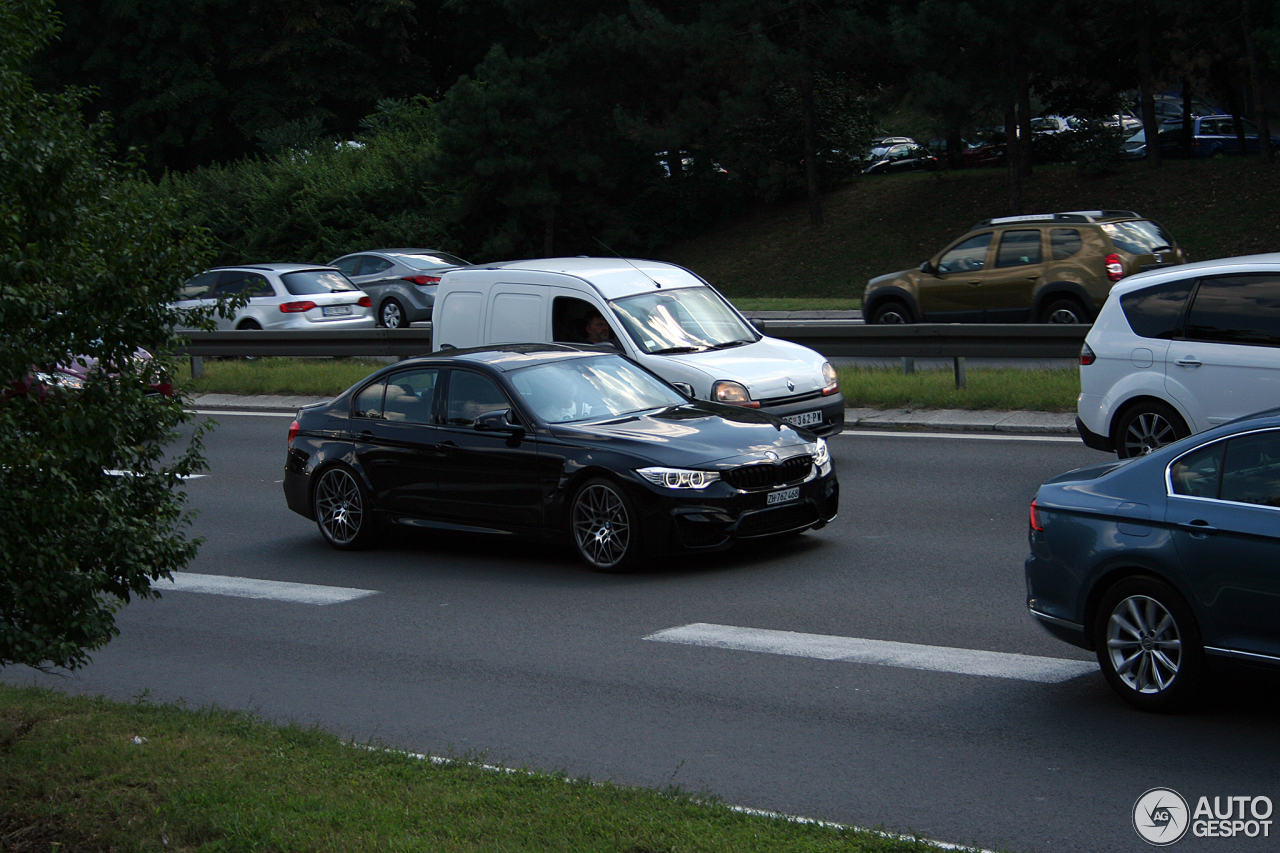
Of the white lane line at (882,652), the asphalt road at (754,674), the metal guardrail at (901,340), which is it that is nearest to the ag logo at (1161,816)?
the asphalt road at (754,674)

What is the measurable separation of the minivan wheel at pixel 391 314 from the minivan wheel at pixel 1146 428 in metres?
19.5

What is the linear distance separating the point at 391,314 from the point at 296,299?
4.46 meters

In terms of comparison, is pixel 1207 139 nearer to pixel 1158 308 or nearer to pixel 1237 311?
pixel 1158 308

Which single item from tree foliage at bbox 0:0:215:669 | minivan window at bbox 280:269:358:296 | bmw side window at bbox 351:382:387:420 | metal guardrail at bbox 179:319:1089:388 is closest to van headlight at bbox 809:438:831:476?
bmw side window at bbox 351:382:387:420

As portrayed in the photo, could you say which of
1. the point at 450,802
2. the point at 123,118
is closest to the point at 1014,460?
the point at 450,802

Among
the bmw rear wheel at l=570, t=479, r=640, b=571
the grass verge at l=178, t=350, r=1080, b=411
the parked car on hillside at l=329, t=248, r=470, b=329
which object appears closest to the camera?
the bmw rear wheel at l=570, t=479, r=640, b=571

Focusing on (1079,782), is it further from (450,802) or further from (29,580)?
(29,580)

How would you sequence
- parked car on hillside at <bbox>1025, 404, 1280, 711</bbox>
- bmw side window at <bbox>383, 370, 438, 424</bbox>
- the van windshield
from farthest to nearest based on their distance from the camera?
the van windshield < bmw side window at <bbox>383, 370, 438, 424</bbox> < parked car on hillside at <bbox>1025, 404, 1280, 711</bbox>

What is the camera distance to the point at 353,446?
11.1m

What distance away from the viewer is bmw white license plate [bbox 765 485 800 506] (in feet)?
31.3

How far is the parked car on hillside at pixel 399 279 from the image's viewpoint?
28.3 m

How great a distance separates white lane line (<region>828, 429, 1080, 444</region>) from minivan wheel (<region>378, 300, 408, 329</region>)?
15.1 meters

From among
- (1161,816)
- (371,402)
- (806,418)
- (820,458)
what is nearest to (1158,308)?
(820,458)

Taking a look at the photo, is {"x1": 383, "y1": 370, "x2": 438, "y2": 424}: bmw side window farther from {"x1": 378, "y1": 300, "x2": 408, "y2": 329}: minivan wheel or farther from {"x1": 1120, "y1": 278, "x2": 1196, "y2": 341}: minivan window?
{"x1": 378, "y1": 300, "x2": 408, "y2": 329}: minivan wheel
